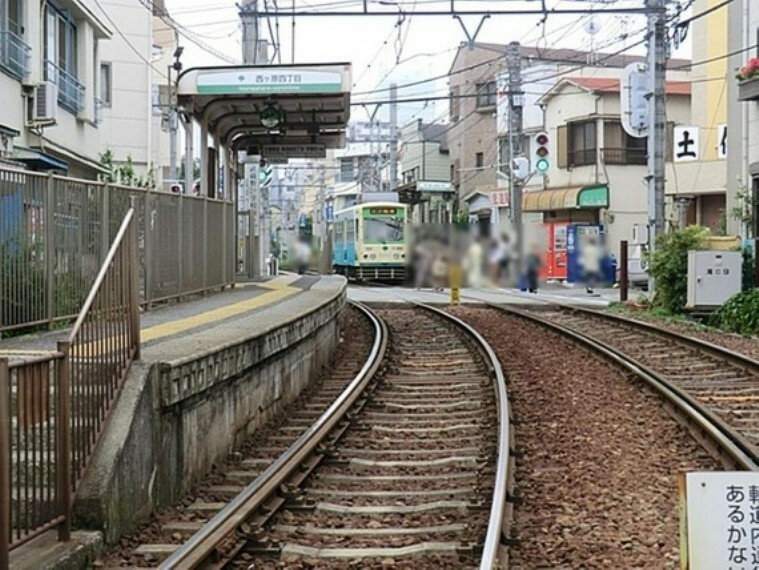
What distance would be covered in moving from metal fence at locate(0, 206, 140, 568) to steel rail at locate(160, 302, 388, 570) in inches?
24.0

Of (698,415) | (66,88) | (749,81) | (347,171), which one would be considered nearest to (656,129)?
(749,81)

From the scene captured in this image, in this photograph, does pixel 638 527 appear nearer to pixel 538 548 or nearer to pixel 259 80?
pixel 538 548

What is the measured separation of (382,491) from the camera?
7.25m

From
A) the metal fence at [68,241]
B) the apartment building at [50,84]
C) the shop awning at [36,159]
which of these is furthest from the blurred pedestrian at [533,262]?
the shop awning at [36,159]

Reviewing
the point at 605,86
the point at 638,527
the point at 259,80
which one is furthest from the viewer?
the point at 605,86

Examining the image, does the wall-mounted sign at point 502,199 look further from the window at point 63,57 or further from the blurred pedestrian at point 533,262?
the blurred pedestrian at point 533,262

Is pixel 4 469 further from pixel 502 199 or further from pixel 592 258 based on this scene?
pixel 502 199

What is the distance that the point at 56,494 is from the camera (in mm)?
5188

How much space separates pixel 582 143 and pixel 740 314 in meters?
21.6

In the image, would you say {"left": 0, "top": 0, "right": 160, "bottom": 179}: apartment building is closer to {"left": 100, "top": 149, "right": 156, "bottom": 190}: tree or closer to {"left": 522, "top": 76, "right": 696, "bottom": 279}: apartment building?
{"left": 100, "top": 149, "right": 156, "bottom": 190}: tree

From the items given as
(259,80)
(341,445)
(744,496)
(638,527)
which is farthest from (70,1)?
(744,496)

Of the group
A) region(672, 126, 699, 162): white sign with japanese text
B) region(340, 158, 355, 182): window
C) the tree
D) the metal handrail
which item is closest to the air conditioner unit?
the tree

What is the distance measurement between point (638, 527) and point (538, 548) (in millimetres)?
773

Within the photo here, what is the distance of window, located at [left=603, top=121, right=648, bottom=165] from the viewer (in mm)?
38094
